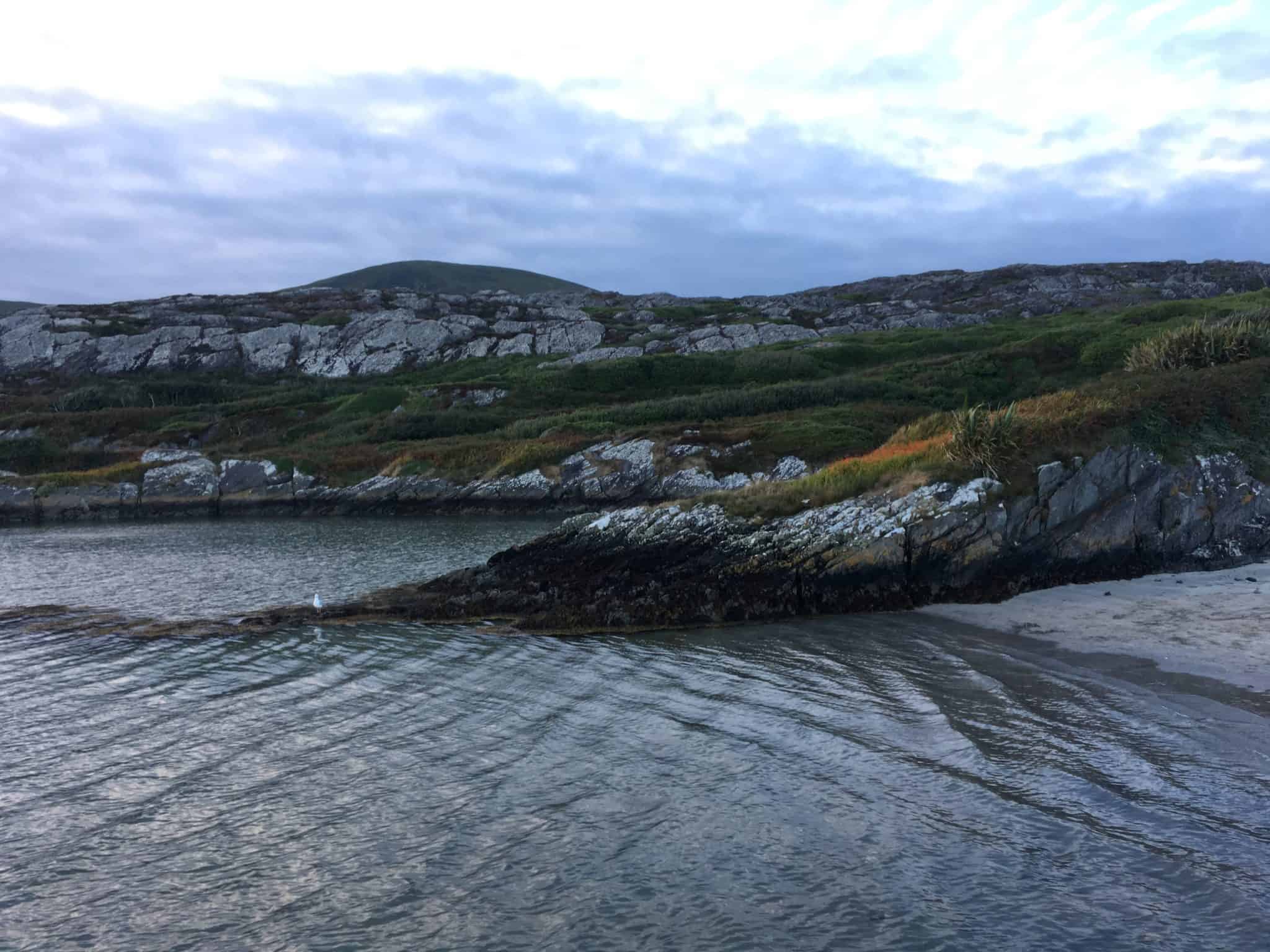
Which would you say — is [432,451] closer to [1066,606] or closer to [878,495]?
[878,495]

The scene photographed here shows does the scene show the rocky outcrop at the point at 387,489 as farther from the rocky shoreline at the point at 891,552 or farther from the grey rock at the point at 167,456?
the rocky shoreline at the point at 891,552

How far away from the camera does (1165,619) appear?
44.7 ft

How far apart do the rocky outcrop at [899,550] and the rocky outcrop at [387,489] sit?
74.8 ft

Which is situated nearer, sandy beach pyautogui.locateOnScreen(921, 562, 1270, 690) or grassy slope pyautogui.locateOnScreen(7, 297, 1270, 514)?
sandy beach pyautogui.locateOnScreen(921, 562, 1270, 690)

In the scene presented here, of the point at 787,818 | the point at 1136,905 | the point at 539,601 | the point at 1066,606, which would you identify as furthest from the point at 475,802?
the point at 1066,606

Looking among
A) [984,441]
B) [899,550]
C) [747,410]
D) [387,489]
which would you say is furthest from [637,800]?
[747,410]

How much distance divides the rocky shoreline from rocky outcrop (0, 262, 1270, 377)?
222ft

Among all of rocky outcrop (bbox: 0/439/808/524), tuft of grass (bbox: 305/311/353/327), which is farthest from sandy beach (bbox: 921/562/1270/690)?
tuft of grass (bbox: 305/311/353/327)

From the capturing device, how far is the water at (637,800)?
6.19 meters

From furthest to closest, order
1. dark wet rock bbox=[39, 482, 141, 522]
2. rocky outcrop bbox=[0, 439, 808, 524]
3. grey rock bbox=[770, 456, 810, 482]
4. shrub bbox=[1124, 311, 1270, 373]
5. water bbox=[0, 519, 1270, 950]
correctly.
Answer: dark wet rock bbox=[39, 482, 141, 522] → rocky outcrop bbox=[0, 439, 808, 524] → grey rock bbox=[770, 456, 810, 482] → shrub bbox=[1124, 311, 1270, 373] → water bbox=[0, 519, 1270, 950]

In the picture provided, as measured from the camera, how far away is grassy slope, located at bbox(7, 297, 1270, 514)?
1850cm

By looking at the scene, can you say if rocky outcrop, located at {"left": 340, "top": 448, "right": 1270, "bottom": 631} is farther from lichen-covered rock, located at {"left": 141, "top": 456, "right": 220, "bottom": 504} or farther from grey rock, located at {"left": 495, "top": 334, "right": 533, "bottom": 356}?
grey rock, located at {"left": 495, "top": 334, "right": 533, "bottom": 356}

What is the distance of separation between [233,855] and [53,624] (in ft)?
41.3

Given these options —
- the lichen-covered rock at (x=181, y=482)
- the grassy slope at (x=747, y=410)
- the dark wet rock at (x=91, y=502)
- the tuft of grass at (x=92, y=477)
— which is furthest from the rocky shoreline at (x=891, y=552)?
the tuft of grass at (x=92, y=477)
